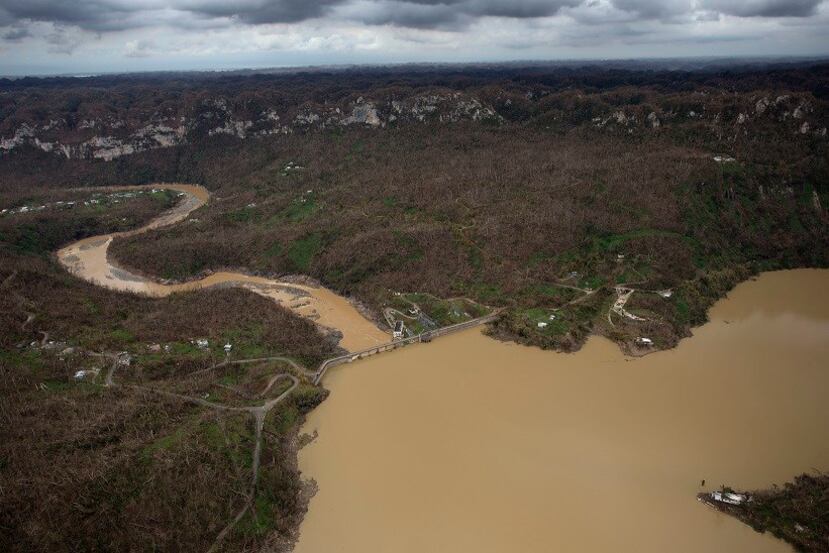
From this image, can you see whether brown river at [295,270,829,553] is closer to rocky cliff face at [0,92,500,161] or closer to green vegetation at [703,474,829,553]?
green vegetation at [703,474,829,553]

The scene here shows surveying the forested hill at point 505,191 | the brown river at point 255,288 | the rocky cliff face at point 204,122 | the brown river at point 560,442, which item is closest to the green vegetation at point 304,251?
the forested hill at point 505,191

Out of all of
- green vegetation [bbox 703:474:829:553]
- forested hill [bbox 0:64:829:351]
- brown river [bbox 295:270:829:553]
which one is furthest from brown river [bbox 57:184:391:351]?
green vegetation [bbox 703:474:829:553]

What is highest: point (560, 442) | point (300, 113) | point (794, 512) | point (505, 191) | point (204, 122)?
point (300, 113)

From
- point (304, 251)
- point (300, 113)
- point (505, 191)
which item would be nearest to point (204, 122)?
point (300, 113)

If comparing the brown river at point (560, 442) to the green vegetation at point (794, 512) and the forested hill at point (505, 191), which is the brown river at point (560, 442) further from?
the forested hill at point (505, 191)

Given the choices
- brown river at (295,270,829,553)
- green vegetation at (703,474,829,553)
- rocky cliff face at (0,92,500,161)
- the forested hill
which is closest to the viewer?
green vegetation at (703,474,829,553)

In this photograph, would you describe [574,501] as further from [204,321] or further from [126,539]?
[204,321]

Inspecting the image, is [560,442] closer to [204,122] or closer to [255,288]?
[255,288]

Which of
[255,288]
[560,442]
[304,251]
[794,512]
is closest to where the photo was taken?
[794,512]

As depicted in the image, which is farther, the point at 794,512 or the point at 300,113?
the point at 300,113
